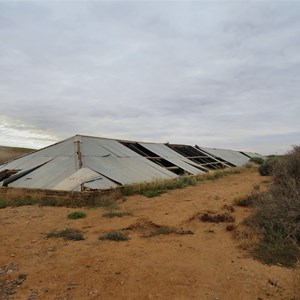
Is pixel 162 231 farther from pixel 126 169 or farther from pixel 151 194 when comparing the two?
pixel 126 169

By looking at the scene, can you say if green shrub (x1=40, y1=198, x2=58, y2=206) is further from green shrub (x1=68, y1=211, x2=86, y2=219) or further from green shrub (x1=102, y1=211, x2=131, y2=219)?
green shrub (x1=102, y1=211, x2=131, y2=219)

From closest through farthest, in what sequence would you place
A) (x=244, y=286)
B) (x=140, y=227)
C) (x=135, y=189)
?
(x=244, y=286) → (x=140, y=227) → (x=135, y=189)

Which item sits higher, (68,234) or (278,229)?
(278,229)

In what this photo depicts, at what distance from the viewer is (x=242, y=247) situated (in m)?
5.68

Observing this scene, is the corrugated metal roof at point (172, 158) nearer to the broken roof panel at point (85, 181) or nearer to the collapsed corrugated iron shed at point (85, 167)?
the collapsed corrugated iron shed at point (85, 167)

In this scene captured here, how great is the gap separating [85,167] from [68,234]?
5869 mm

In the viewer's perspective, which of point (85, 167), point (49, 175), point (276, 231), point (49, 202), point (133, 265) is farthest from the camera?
point (85, 167)

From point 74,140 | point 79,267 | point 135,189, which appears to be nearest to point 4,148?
point 74,140

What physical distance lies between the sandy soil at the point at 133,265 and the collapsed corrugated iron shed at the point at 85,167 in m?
3.42

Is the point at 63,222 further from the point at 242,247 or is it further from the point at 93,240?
the point at 242,247

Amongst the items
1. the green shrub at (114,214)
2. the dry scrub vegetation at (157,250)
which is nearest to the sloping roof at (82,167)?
the dry scrub vegetation at (157,250)

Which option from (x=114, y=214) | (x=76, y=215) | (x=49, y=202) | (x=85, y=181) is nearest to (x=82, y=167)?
(x=85, y=181)

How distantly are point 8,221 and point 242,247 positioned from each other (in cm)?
591

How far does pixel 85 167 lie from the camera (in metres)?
12.2
